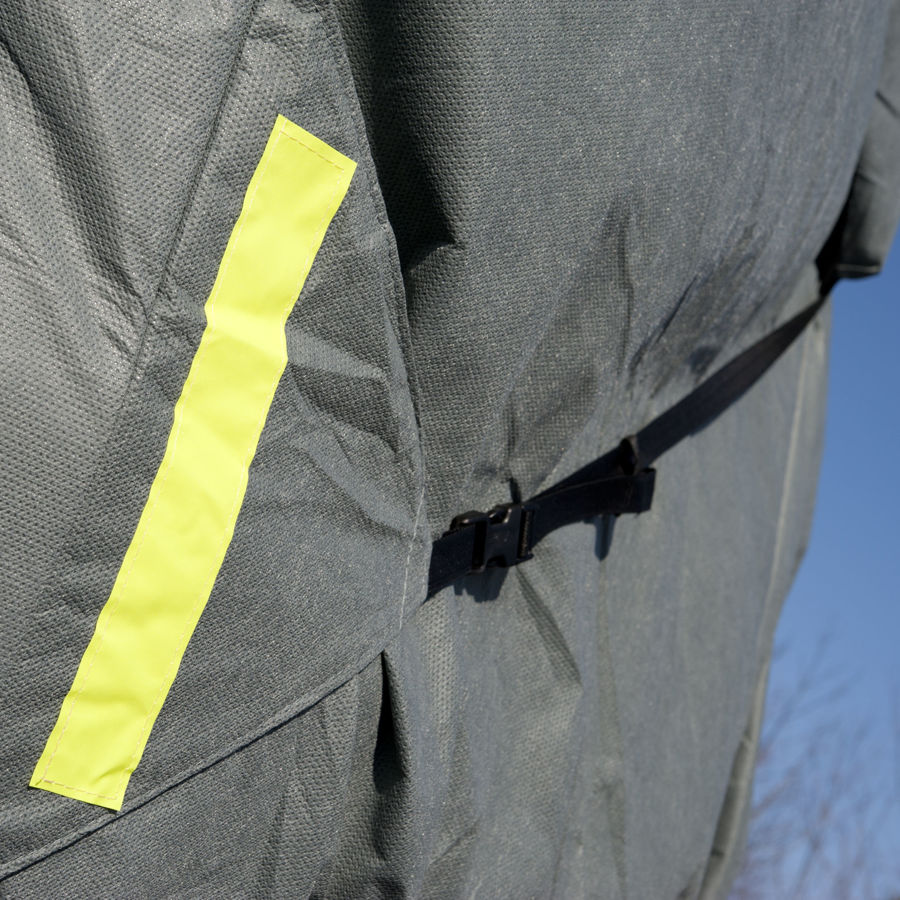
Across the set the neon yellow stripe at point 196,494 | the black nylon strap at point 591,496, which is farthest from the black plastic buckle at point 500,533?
the neon yellow stripe at point 196,494

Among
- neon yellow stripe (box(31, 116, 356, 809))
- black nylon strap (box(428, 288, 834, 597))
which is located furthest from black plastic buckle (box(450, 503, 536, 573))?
neon yellow stripe (box(31, 116, 356, 809))

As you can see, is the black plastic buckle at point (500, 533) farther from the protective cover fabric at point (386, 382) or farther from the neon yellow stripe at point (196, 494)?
the neon yellow stripe at point (196, 494)

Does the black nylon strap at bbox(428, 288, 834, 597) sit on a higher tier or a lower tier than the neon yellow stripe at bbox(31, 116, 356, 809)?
higher

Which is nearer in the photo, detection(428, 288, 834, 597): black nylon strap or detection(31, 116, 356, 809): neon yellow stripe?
detection(31, 116, 356, 809): neon yellow stripe

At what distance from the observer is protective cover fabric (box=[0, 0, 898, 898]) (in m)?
0.53

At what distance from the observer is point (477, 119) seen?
2.17ft

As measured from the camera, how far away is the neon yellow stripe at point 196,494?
58 cm

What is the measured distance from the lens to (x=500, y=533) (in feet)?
2.83

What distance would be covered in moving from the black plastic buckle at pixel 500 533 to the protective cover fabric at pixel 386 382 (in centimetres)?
3

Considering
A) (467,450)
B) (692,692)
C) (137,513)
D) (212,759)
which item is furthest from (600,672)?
(137,513)

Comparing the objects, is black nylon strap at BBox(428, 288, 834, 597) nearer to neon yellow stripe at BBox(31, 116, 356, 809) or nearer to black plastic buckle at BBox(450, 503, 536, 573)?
black plastic buckle at BBox(450, 503, 536, 573)

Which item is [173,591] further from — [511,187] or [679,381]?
[679,381]

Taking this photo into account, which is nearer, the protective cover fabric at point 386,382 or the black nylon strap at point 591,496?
the protective cover fabric at point 386,382

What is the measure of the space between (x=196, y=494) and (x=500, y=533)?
0.33 m
